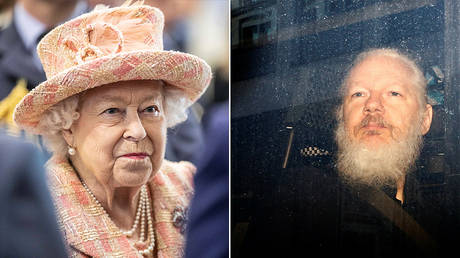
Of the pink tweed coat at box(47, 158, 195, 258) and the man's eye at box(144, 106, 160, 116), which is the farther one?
the man's eye at box(144, 106, 160, 116)

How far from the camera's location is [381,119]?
3.15 m

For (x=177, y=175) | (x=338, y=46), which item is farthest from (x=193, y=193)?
(x=338, y=46)

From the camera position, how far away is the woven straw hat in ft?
9.21

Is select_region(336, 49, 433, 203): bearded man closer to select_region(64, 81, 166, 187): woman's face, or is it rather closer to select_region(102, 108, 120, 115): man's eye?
select_region(64, 81, 166, 187): woman's face

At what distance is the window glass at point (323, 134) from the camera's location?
9.96 feet

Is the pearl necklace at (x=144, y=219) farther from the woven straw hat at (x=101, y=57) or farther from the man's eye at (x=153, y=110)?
the woven straw hat at (x=101, y=57)

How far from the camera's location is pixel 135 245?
9.84ft

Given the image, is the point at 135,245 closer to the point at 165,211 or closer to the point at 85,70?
the point at 165,211

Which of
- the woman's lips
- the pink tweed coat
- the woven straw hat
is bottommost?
the pink tweed coat

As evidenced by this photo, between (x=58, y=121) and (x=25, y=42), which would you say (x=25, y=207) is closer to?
(x=58, y=121)

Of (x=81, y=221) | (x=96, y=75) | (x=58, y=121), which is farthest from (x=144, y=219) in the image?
(x=96, y=75)

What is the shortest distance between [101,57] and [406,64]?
1.61m

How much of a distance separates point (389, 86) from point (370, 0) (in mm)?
503

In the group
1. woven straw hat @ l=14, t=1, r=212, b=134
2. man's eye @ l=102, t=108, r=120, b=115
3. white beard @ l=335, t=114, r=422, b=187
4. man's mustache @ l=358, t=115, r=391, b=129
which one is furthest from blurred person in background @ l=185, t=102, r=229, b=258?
man's mustache @ l=358, t=115, r=391, b=129
